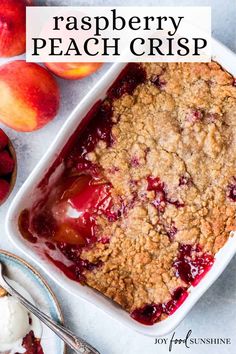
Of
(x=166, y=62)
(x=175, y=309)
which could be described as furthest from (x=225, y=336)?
(x=166, y=62)

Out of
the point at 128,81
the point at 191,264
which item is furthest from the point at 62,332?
the point at 128,81

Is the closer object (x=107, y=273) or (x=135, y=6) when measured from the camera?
(x=107, y=273)

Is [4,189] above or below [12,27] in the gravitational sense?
below

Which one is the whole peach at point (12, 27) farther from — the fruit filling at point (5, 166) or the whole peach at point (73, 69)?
the fruit filling at point (5, 166)

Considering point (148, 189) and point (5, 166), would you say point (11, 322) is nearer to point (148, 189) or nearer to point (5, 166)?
point (5, 166)

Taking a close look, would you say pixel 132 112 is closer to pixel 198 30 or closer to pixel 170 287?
pixel 198 30

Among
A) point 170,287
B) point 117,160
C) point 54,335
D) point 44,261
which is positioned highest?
point 117,160

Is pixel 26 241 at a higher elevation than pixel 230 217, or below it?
below
